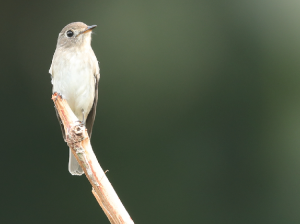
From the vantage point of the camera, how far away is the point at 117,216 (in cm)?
169

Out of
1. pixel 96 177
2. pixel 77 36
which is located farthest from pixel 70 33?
pixel 96 177

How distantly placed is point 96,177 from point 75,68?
1.08 m

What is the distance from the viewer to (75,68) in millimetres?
2611

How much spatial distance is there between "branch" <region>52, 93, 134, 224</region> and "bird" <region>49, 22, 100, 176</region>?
2.53ft

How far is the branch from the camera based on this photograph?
5.59ft

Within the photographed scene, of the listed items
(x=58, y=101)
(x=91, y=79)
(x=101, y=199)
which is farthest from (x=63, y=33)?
(x=101, y=199)

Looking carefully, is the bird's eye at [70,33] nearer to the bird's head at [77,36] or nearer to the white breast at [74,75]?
the bird's head at [77,36]

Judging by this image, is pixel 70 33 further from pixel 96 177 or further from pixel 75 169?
pixel 96 177

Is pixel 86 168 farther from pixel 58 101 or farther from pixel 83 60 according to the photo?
pixel 83 60

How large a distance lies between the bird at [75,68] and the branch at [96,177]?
77cm

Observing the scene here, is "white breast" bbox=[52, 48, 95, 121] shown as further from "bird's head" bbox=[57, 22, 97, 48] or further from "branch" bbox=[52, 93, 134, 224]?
"branch" bbox=[52, 93, 134, 224]

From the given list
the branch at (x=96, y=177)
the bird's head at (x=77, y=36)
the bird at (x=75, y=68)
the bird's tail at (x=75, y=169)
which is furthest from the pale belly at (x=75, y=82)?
the branch at (x=96, y=177)

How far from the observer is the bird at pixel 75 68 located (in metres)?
2.62

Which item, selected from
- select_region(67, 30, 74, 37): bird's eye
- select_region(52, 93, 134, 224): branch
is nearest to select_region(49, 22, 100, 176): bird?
select_region(67, 30, 74, 37): bird's eye
